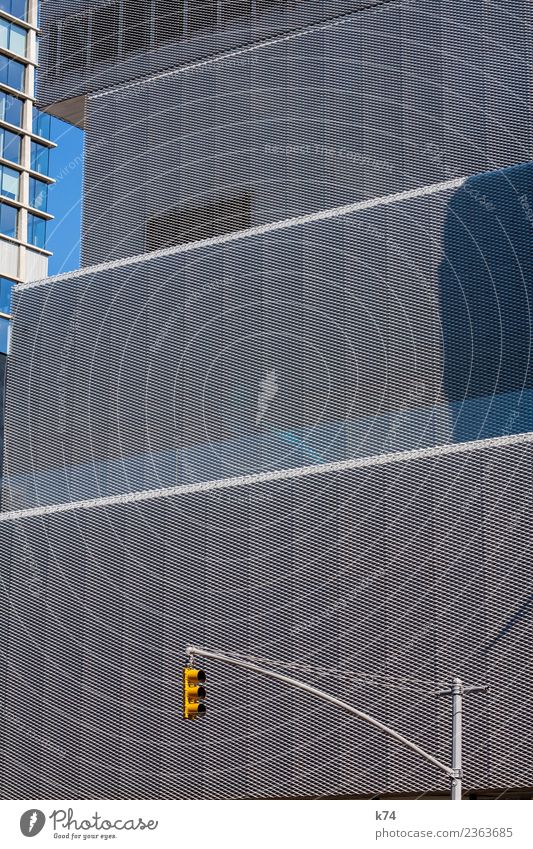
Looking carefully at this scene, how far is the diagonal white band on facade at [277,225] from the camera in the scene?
40.0 m

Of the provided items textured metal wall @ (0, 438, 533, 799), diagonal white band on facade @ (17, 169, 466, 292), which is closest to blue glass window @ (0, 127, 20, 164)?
diagonal white band on facade @ (17, 169, 466, 292)

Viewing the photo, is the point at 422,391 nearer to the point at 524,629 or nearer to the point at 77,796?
the point at 524,629

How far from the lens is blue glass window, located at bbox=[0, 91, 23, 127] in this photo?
8538cm

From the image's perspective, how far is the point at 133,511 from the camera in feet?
128

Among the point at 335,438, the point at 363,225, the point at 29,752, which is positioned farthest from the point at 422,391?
the point at 29,752

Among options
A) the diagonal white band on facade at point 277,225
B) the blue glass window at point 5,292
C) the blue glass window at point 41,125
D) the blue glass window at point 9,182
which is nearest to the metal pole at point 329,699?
the diagonal white band on facade at point 277,225

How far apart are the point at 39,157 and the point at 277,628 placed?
5766cm

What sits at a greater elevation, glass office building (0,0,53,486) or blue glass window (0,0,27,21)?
blue glass window (0,0,27,21)

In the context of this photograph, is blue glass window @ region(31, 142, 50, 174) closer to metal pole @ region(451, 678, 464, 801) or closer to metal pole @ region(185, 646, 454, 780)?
metal pole @ region(185, 646, 454, 780)

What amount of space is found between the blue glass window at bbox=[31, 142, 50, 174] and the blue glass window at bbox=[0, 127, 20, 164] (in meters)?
1.23

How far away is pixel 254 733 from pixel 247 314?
12631 mm

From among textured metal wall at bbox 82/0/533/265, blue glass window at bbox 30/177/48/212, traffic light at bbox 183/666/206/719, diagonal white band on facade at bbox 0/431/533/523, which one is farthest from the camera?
blue glass window at bbox 30/177/48/212

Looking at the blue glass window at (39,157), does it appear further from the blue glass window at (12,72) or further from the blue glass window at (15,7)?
the blue glass window at (15,7)
